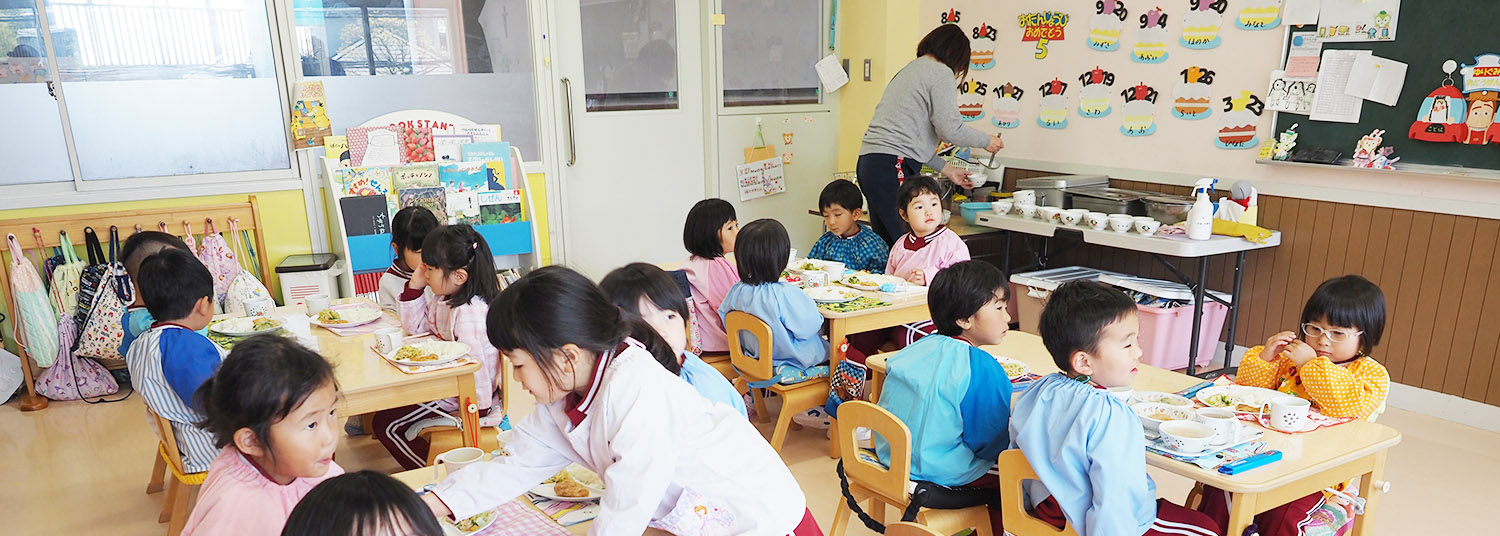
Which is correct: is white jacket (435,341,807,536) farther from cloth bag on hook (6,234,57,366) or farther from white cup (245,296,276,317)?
cloth bag on hook (6,234,57,366)

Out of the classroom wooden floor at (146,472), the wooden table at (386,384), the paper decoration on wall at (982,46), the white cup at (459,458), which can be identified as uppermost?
the paper decoration on wall at (982,46)

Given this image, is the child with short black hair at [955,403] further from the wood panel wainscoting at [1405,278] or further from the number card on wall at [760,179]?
the number card on wall at [760,179]

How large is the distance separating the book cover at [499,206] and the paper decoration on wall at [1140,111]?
3.04 meters

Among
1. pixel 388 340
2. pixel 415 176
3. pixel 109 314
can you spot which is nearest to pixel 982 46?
pixel 415 176

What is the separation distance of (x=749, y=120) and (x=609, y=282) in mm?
3963

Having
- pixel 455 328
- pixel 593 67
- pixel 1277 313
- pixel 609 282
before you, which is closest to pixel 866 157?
pixel 593 67

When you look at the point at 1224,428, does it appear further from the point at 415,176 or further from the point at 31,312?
the point at 31,312

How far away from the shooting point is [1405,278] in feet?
12.5

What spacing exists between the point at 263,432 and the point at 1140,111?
13.8 feet

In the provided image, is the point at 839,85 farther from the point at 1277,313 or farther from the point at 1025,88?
the point at 1277,313

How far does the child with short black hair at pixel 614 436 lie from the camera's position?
1.46m

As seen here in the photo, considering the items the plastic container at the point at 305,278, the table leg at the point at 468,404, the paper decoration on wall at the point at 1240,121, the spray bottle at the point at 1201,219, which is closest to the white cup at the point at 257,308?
the table leg at the point at 468,404

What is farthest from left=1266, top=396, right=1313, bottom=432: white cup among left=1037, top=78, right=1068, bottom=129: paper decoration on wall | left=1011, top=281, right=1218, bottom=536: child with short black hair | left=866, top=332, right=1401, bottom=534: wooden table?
left=1037, top=78, right=1068, bottom=129: paper decoration on wall

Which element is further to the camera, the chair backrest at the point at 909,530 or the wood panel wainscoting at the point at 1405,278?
the wood panel wainscoting at the point at 1405,278
